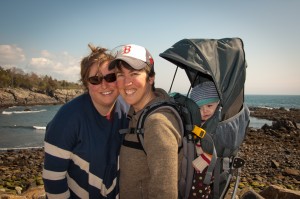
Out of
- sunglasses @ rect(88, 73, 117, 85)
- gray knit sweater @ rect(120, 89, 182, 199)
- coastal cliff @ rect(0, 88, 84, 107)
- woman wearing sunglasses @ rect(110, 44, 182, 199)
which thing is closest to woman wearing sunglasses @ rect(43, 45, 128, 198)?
sunglasses @ rect(88, 73, 117, 85)

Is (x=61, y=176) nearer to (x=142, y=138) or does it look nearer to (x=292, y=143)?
(x=142, y=138)

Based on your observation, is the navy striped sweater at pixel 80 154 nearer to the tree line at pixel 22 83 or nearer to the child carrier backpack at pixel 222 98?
the child carrier backpack at pixel 222 98

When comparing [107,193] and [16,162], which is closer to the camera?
[107,193]

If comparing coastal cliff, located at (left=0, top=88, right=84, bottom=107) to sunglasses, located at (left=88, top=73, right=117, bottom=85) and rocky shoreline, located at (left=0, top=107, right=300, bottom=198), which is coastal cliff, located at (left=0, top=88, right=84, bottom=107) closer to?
rocky shoreline, located at (left=0, top=107, right=300, bottom=198)

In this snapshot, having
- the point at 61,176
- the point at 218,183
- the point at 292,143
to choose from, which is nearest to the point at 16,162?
the point at 61,176

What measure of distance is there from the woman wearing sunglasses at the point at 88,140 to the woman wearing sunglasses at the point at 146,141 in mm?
251

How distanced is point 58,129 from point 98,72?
0.88 metres

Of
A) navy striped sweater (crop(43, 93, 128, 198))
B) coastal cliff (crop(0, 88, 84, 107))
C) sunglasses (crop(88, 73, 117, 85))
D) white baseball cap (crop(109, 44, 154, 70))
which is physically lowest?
coastal cliff (crop(0, 88, 84, 107))

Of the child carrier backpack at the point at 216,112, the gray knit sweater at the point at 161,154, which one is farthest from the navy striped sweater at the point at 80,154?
the gray knit sweater at the point at 161,154

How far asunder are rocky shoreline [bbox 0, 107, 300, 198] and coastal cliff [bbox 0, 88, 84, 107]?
6598 cm

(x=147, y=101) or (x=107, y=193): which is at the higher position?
(x=147, y=101)

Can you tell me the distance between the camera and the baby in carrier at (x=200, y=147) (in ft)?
8.45

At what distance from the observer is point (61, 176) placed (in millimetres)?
2814

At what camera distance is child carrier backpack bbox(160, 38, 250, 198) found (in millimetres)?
2660
